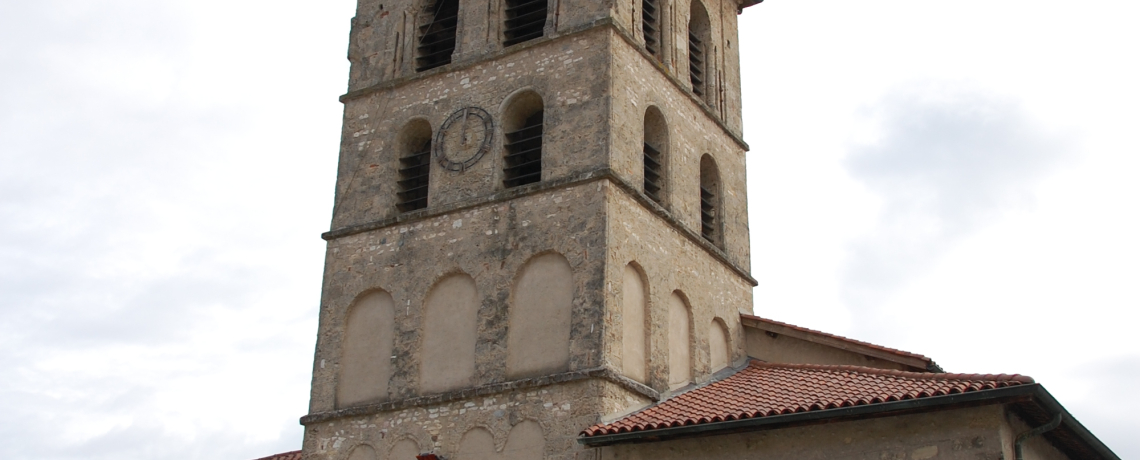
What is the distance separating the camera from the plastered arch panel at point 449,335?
56.1ft

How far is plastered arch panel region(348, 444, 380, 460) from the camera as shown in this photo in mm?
17219

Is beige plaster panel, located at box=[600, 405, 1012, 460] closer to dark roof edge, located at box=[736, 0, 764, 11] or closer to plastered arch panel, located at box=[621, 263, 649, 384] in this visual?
plastered arch panel, located at box=[621, 263, 649, 384]

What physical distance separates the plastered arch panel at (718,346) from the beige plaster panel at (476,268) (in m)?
3.17

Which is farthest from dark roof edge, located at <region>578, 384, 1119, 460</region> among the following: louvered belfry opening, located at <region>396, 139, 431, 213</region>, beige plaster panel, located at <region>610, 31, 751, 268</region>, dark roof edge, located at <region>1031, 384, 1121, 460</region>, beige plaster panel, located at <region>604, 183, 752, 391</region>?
louvered belfry opening, located at <region>396, 139, 431, 213</region>

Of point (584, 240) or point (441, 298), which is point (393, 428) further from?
point (584, 240)

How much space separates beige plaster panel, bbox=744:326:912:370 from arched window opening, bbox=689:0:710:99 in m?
4.57

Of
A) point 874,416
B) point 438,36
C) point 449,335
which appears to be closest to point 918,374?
point 874,416

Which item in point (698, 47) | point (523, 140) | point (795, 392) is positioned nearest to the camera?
point (795, 392)

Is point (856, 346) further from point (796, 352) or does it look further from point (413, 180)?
point (413, 180)

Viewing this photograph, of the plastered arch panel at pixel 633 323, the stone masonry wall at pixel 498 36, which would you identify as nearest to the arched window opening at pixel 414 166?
the stone masonry wall at pixel 498 36

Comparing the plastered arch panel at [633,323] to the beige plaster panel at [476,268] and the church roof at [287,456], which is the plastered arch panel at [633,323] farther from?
the church roof at [287,456]

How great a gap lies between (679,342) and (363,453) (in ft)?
16.1

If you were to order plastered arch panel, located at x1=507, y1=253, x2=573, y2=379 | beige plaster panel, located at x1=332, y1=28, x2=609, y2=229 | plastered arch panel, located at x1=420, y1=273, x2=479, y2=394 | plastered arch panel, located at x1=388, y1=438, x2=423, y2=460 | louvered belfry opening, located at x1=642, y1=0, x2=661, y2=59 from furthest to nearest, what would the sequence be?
louvered belfry opening, located at x1=642, y1=0, x2=661, y2=59 < beige plaster panel, located at x1=332, y1=28, x2=609, y2=229 < plastered arch panel, located at x1=420, y1=273, x2=479, y2=394 < plastered arch panel, located at x1=388, y1=438, x2=423, y2=460 < plastered arch panel, located at x1=507, y1=253, x2=573, y2=379

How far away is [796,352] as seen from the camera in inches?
739
